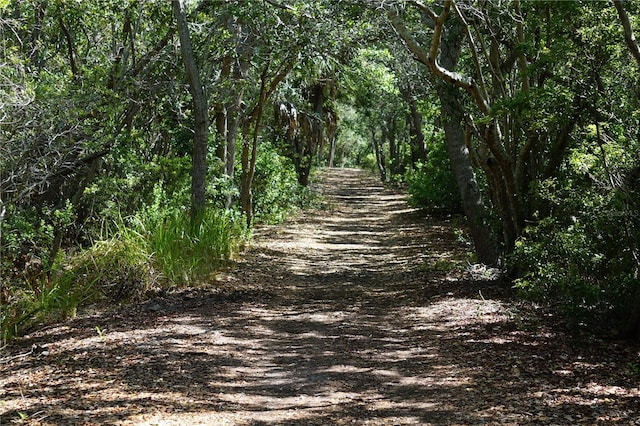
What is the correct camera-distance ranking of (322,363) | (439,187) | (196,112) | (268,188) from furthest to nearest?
(439,187), (268,188), (196,112), (322,363)

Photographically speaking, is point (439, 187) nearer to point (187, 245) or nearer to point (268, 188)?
point (268, 188)

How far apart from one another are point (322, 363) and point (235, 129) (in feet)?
28.5

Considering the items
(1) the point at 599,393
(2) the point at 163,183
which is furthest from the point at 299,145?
(1) the point at 599,393

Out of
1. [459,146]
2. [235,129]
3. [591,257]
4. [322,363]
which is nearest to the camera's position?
[322,363]

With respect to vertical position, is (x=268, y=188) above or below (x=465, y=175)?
below

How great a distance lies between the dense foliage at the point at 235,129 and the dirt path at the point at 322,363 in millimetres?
686

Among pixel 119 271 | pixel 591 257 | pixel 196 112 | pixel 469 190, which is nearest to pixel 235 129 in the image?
pixel 196 112

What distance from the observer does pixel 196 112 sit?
36.3ft

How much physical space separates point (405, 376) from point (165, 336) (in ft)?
9.14

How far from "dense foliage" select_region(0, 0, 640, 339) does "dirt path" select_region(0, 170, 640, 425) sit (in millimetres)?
686

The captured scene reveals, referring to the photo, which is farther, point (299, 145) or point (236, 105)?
point (299, 145)

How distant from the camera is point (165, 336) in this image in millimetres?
7730

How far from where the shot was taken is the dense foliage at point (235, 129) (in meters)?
7.18

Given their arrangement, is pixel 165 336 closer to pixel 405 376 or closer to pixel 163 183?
pixel 405 376
